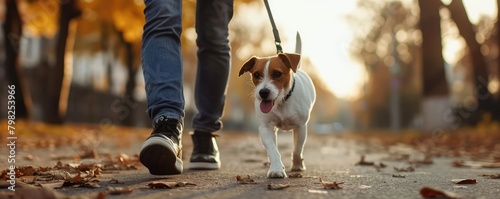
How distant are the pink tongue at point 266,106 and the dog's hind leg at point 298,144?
46 cm

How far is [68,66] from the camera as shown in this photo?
1719 cm

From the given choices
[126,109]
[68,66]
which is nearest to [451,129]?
[68,66]

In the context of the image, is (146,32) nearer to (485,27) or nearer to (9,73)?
(9,73)

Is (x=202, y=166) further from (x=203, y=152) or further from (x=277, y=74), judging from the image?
(x=277, y=74)

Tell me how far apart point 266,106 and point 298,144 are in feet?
1.93

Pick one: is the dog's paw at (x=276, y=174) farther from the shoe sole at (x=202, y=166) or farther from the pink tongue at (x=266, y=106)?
the shoe sole at (x=202, y=166)

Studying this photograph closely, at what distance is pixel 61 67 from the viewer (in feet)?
54.1

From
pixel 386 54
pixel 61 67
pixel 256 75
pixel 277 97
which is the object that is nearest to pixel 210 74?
pixel 256 75

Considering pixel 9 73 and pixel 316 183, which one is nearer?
pixel 316 183

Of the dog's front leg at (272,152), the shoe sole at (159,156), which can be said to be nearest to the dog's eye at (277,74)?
the dog's front leg at (272,152)

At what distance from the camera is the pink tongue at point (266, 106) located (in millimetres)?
4024

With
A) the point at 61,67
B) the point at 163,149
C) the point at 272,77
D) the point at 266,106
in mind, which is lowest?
the point at 163,149

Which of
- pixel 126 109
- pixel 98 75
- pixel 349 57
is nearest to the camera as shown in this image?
pixel 126 109

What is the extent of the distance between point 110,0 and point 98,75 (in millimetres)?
32870
